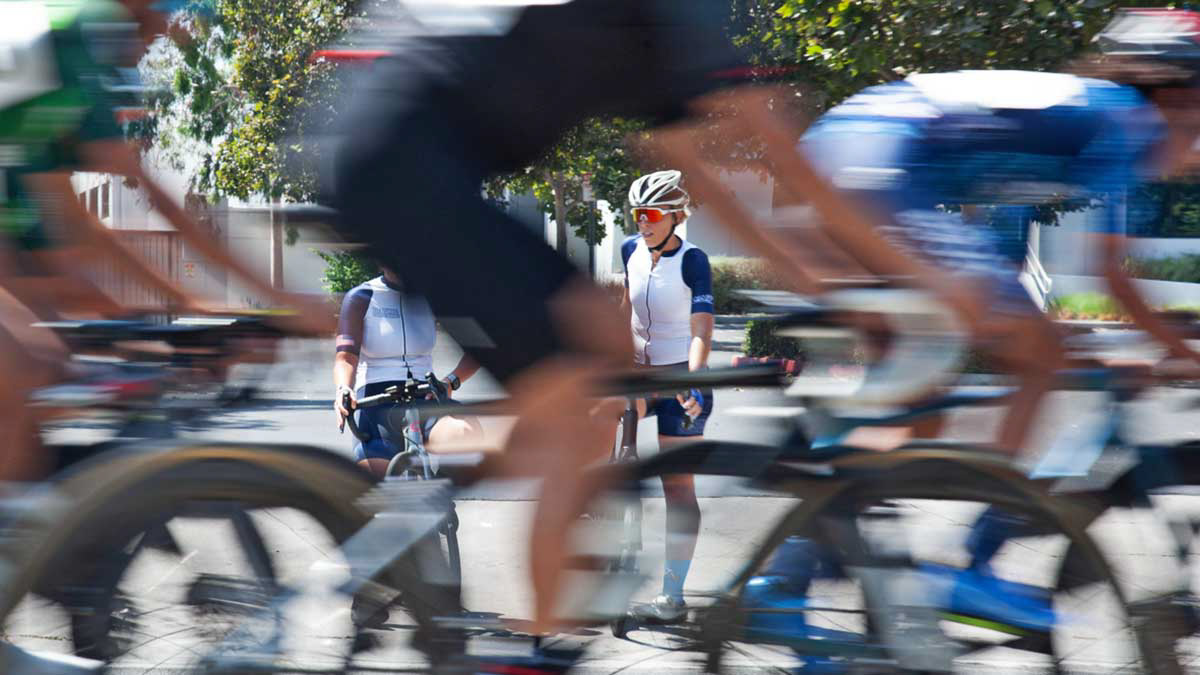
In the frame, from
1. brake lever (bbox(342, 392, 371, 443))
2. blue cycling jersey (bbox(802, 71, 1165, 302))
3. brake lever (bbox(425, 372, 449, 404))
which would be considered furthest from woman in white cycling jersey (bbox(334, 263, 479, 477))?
blue cycling jersey (bbox(802, 71, 1165, 302))

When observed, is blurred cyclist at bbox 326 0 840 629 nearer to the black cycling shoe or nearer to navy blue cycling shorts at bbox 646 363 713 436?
the black cycling shoe

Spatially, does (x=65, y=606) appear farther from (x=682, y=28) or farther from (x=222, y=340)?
(x=682, y=28)

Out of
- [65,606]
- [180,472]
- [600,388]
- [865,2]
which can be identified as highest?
[865,2]

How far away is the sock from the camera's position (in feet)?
9.91

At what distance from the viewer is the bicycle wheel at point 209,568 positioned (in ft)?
9.12

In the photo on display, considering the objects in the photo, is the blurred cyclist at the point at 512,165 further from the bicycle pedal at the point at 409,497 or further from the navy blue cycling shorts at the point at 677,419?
the navy blue cycling shorts at the point at 677,419

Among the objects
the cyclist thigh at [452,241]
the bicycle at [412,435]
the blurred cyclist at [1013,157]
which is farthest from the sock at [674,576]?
the blurred cyclist at [1013,157]

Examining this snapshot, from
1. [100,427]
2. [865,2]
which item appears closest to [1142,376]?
[100,427]

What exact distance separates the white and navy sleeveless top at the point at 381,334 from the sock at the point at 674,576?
1.95m

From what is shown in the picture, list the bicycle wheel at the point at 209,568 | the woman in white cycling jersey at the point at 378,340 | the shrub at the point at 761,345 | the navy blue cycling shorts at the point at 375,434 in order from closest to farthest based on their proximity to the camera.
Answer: the bicycle wheel at the point at 209,568, the navy blue cycling shorts at the point at 375,434, the woman in white cycling jersey at the point at 378,340, the shrub at the point at 761,345

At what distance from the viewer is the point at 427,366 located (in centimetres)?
487

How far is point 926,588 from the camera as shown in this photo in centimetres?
291

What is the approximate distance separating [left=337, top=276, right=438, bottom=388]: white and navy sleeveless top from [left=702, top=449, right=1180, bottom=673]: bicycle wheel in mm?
2195

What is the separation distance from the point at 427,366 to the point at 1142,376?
103 inches
